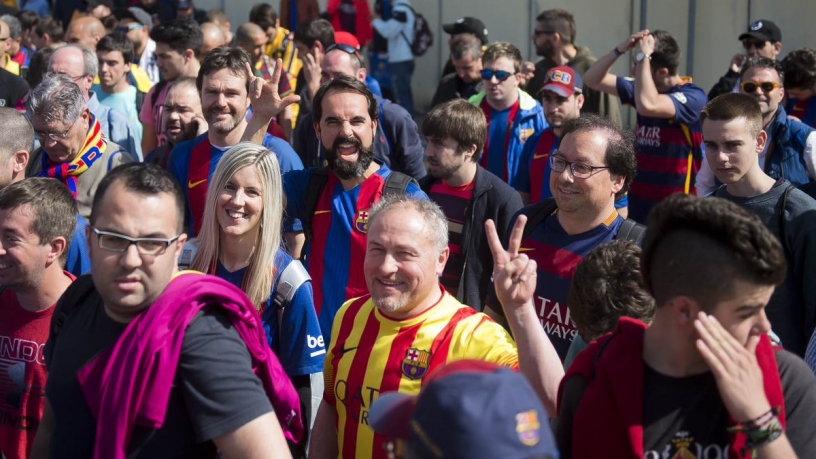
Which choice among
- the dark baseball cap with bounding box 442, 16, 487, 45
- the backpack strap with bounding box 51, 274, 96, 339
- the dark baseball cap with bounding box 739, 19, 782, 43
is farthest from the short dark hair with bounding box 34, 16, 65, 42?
the backpack strap with bounding box 51, 274, 96, 339

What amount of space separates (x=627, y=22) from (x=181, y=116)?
23.6 feet

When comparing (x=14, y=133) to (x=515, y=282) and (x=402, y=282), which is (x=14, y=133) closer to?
(x=402, y=282)

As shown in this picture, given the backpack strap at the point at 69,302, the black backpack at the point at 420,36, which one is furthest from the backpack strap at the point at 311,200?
the black backpack at the point at 420,36

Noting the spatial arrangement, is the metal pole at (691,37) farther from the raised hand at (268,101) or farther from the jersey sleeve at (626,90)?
the raised hand at (268,101)

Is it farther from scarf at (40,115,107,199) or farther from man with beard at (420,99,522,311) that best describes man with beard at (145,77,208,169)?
man with beard at (420,99,522,311)

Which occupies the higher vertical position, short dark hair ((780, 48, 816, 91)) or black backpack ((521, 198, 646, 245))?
short dark hair ((780, 48, 816, 91))

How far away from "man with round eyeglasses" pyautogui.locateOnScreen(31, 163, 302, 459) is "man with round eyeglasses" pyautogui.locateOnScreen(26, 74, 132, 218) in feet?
9.44

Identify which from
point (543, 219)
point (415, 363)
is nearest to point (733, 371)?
point (415, 363)

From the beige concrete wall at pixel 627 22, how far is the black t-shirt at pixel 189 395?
962 cm

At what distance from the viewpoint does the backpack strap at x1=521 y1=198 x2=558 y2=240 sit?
14.1ft

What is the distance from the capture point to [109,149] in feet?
19.3

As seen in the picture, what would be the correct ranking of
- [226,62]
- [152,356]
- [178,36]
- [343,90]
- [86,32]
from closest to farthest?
[152,356]
[343,90]
[226,62]
[178,36]
[86,32]

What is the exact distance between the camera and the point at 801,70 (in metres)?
7.82

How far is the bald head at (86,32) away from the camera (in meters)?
11.3
